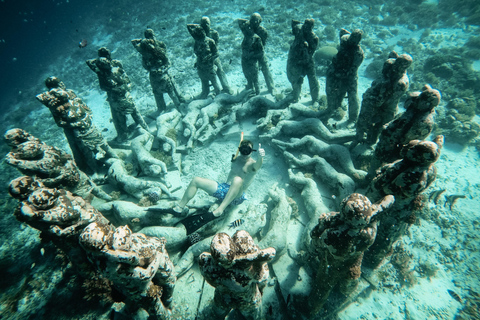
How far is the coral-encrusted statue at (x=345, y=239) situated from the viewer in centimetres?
295

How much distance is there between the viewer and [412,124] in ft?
14.4

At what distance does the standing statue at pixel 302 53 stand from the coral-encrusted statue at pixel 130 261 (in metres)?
8.82

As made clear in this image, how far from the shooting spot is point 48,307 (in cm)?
432

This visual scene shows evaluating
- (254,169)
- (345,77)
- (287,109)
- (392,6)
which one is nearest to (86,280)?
(254,169)

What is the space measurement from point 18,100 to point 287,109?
117 feet

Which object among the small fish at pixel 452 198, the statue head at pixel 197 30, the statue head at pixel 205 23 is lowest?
the small fish at pixel 452 198

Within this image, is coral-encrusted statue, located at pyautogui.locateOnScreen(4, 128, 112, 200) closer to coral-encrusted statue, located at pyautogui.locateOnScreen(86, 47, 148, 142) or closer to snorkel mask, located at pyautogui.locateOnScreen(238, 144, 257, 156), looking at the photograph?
coral-encrusted statue, located at pyautogui.locateOnScreen(86, 47, 148, 142)

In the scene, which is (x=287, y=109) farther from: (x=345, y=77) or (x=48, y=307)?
(x=48, y=307)

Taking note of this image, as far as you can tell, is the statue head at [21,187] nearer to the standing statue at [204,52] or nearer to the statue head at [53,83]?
the statue head at [53,83]

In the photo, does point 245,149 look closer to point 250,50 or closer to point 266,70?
point 250,50

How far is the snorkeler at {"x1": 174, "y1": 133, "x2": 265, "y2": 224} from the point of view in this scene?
558 cm

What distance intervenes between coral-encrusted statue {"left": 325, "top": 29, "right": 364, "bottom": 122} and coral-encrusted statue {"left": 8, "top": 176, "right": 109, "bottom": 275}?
896cm

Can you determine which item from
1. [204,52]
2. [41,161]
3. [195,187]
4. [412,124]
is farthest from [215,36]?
[412,124]

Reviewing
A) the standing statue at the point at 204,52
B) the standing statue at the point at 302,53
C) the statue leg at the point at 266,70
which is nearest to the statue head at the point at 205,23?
the standing statue at the point at 204,52
